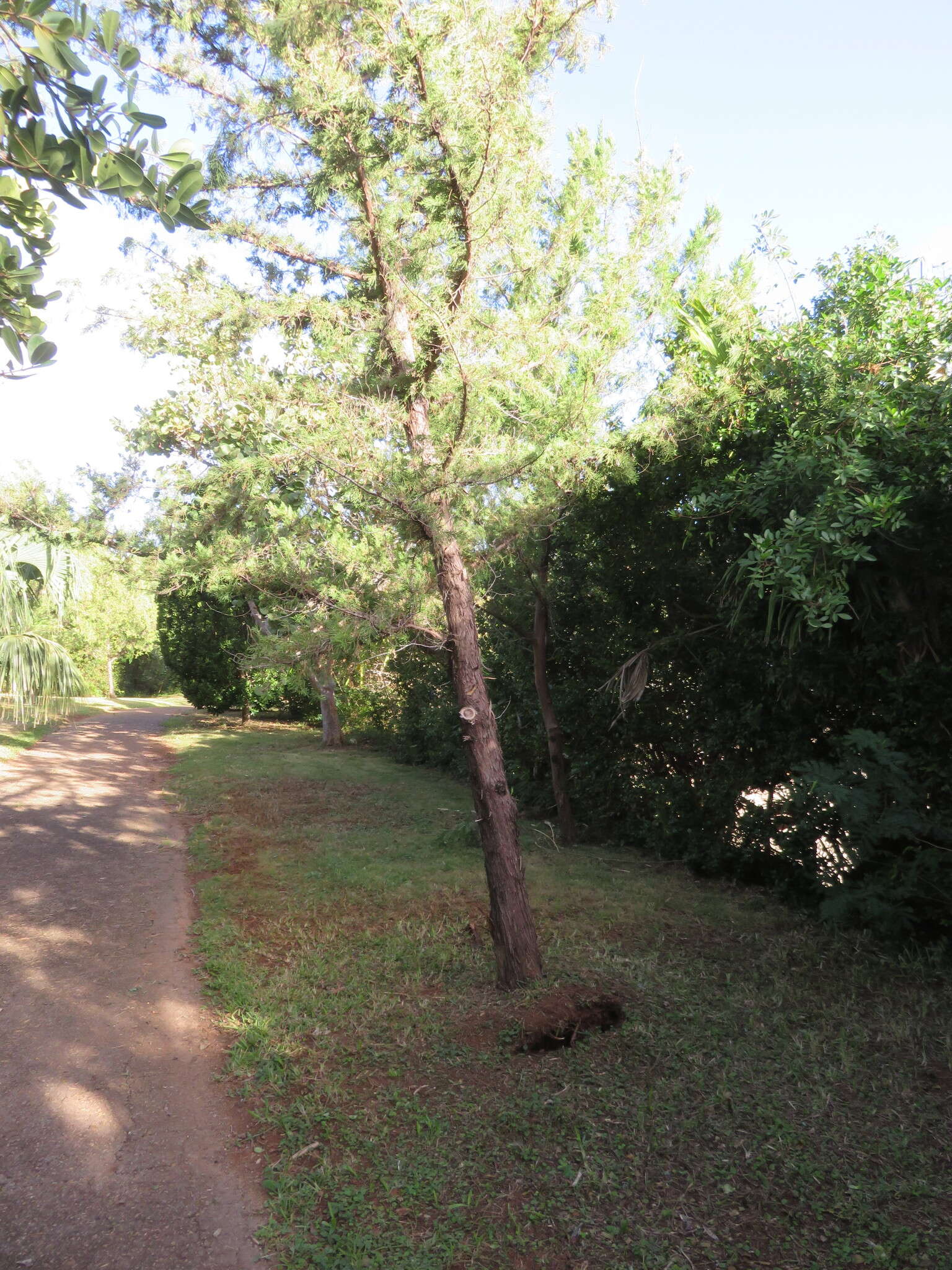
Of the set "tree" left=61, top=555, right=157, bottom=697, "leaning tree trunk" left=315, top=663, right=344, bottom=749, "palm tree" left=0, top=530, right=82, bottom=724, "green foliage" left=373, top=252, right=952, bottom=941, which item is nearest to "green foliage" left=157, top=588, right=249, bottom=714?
"tree" left=61, top=555, right=157, bottom=697

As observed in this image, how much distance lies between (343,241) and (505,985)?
5228mm

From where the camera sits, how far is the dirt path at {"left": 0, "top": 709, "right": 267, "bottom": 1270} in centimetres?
314

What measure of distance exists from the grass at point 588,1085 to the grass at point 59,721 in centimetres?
1176

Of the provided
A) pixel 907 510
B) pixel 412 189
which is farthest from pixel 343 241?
pixel 907 510

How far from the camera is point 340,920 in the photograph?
6637 millimetres

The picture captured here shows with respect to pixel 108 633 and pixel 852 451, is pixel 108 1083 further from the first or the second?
pixel 108 633

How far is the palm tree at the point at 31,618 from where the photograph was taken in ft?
39.0

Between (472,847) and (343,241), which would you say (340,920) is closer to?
(472,847)

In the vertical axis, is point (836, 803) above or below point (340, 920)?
above

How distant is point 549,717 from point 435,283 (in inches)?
195

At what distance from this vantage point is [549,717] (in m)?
8.97

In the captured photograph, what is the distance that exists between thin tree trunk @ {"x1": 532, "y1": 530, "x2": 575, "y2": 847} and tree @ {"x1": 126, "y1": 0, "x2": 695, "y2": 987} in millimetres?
2773

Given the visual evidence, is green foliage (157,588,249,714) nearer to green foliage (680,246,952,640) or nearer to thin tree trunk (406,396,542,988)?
thin tree trunk (406,396,542,988)

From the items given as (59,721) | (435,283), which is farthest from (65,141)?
(59,721)
